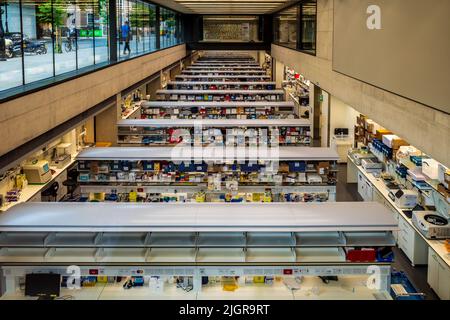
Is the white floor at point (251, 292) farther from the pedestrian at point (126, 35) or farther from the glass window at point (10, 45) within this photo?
the pedestrian at point (126, 35)

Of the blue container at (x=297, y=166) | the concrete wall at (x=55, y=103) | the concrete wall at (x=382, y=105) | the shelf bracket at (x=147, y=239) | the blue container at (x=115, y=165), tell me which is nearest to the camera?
the concrete wall at (x=382, y=105)

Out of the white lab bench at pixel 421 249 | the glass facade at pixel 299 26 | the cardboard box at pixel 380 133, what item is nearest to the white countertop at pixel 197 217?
the white lab bench at pixel 421 249

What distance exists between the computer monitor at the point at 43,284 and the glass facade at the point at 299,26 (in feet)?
35.3

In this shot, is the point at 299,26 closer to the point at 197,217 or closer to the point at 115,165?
the point at 115,165

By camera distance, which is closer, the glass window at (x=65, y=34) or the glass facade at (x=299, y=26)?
the glass window at (x=65, y=34)

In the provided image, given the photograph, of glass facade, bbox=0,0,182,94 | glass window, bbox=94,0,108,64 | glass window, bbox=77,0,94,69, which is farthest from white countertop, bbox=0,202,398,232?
glass window, bbox=94,0,108,64

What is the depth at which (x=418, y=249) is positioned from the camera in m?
9.05

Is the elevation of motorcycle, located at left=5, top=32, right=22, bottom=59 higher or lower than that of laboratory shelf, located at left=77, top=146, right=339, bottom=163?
higher

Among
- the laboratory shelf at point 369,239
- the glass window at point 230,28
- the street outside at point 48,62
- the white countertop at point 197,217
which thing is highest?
the glass window at point 230,28

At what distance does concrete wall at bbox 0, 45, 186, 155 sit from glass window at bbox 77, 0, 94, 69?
40 cm

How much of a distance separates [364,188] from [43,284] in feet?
28.7

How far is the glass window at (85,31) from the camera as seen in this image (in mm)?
10750

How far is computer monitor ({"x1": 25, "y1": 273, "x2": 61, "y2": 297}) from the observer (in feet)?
18.8

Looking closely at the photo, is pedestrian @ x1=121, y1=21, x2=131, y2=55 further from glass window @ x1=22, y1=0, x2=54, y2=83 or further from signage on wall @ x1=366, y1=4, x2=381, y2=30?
signage on wall @ x1=366, y1=4, x2=381, y2=30
